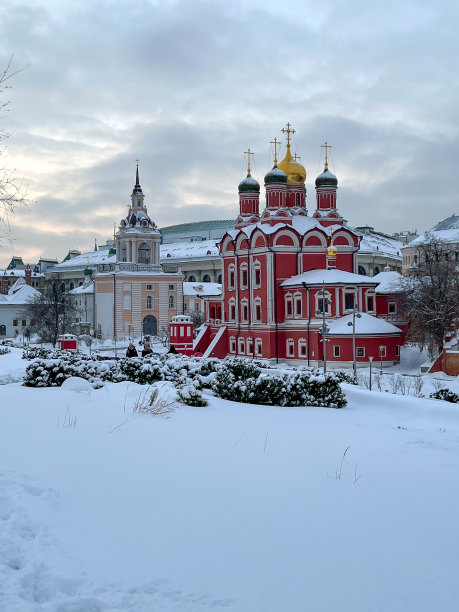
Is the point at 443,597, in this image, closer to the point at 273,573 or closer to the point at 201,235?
the point at 273,573

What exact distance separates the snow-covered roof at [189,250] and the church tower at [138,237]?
77.9ft

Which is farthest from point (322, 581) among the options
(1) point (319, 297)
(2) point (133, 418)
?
(1) point (319, 297)

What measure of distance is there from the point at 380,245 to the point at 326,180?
4930 centimetres

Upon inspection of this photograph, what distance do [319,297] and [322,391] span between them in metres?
28.7

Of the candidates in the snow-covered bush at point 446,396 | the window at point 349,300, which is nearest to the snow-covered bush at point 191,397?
the snow-covered bush at point 446,396

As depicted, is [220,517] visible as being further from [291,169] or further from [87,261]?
[87,261]

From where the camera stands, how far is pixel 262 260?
43.7 metres

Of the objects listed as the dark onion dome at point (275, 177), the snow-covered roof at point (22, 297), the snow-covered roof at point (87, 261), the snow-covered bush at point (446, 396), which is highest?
A: the snow-covered roof at point (87, 261)

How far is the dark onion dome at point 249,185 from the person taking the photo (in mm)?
49969

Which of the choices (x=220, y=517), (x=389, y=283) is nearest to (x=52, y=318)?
(x=389, y=283)

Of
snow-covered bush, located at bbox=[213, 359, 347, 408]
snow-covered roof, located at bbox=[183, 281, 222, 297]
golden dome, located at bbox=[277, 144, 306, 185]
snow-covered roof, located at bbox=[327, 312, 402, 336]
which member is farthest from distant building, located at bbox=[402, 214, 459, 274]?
snow-covered bush, located at bbox=[213, 359, 347, 408]

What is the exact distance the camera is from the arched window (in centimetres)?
6812

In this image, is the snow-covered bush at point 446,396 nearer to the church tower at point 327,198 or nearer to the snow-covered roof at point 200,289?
the church tower at point 327,198

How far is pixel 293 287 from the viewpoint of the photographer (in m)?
42.0
